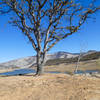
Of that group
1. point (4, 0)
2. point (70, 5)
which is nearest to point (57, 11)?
point (70, 5)

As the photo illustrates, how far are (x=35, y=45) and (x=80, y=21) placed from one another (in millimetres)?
4916

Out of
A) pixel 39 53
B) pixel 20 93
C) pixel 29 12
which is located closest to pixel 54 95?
pixel 20 93

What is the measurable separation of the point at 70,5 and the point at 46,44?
440 cm

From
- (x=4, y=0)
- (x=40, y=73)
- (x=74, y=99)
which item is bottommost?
(x=74, y=99)

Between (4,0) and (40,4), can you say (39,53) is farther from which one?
(4,0)

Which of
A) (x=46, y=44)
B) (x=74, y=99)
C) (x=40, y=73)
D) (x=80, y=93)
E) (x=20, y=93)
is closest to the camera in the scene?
(x=74, y=99)

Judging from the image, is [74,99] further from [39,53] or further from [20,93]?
[39,53]

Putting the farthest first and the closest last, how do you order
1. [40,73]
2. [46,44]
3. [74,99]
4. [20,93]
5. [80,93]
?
[46,44], [40,73], [20,93], [80,93], [74,99]

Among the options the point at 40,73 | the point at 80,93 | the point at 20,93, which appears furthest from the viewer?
the point at 40,73

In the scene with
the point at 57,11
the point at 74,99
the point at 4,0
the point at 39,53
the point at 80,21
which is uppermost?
the point at 4,0

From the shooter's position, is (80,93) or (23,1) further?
(23,1)

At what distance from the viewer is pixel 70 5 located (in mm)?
11742

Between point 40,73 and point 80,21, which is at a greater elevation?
point 80,21

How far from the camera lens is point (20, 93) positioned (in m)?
5.55
